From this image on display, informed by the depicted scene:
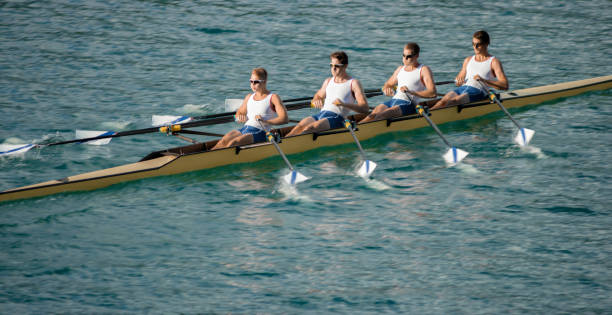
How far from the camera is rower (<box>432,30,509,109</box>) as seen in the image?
12.1 m

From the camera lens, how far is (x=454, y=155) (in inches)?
432

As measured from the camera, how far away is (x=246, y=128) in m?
10.7

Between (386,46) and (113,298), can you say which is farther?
(386,46)

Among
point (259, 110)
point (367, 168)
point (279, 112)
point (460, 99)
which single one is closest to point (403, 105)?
point (460, 99)

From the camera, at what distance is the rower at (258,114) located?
10.3m

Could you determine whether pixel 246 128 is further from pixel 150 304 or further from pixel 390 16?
pixel 390 16

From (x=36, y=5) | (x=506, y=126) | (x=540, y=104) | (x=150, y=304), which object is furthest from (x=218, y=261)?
(x=36, y=5)

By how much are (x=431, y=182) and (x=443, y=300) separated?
3.20 meters

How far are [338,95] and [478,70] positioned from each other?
2.75 meters

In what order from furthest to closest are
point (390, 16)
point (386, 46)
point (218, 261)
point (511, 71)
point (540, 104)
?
1. point (390, 16)
2. point (386, 46)
3. point (511, 71)
4. point (540, 104)
5. point (218, 261)

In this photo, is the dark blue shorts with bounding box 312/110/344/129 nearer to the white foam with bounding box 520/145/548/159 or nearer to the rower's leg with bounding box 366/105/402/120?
the rower's leg with bounding box 366/105/402/120

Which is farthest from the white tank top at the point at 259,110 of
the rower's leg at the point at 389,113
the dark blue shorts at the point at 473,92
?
the dark blue shorts at the point at 473,92

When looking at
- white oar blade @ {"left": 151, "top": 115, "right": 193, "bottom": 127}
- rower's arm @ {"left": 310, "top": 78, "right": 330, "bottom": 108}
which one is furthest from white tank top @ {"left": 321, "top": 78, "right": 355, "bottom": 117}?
white oar blade @ {"left": 151, "top": 115, "right": 193, "bottom": 127}

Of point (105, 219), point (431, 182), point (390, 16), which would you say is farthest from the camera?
point (390, 16)
